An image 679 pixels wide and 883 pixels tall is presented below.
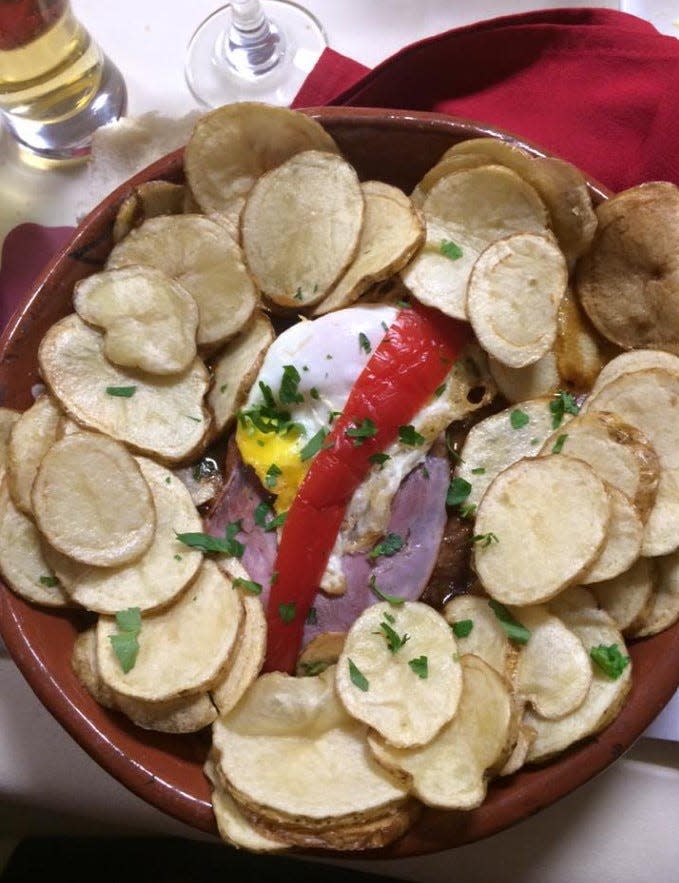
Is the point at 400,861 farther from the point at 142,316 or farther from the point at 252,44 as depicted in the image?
A: the point at 252,44

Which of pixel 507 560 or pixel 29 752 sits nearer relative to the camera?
pixel 507 560

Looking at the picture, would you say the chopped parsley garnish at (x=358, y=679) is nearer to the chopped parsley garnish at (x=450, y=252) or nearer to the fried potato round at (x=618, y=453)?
the fried potato round at (x=618, y=453)

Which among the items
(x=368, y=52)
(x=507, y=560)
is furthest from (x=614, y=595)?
(x=368, y=52)

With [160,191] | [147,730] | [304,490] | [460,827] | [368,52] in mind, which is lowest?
[147,730]

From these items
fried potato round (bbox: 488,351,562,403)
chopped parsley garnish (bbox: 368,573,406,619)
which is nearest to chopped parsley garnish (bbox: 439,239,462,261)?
fried potato round (bbox: 488,351,562,403)

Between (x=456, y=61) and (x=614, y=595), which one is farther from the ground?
(x=456, y=61)

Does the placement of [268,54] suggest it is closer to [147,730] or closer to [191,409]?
[191,409]

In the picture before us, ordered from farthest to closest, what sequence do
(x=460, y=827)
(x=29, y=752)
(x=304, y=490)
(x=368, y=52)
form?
(x=368, y=52) → (x=29, y=752) → (x=304, y=490) → (x=460, y=827)
